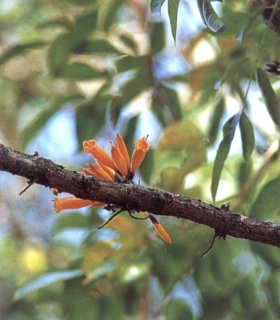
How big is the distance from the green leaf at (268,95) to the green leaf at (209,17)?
20cm

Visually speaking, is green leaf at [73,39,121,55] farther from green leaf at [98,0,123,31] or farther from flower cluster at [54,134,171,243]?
flower cluster at [54,134,171,243]

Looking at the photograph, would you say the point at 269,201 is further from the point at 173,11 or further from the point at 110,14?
the point at 110,14

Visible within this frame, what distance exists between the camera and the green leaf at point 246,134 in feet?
4.45

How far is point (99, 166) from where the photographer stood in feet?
3.70

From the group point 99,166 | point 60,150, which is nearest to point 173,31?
point 99,166

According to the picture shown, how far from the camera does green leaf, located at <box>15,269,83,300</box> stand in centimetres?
172

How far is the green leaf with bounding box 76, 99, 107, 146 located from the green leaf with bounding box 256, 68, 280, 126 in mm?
568

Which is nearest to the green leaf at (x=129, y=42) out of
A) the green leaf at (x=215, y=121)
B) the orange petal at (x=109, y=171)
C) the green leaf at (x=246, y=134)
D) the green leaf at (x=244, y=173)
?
the green leaf at (x=215, y=121)

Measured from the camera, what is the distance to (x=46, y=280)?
1744mm

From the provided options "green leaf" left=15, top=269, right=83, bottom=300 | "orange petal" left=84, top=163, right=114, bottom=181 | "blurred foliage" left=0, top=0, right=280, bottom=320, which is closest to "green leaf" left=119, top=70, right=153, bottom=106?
"blurred foliage" left=0, top=0, right=280, bottom=320

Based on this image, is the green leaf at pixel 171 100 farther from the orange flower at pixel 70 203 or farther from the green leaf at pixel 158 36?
the orange flower at pixel 70 203

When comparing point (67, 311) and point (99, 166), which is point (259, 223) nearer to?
point (99, 166)

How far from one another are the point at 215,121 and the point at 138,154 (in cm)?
75


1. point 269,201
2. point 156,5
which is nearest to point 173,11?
point 156,5
